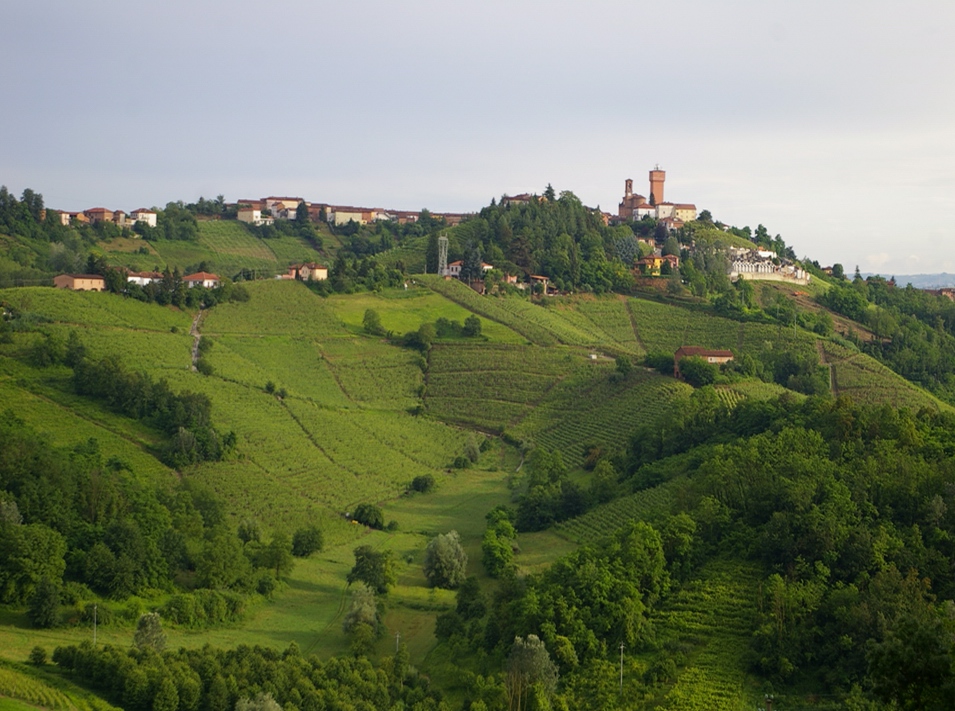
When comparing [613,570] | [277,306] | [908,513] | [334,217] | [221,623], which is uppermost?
[334,217]

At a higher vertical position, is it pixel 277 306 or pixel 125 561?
pixel 277 306

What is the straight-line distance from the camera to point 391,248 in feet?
366

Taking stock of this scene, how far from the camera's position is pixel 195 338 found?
6619cm

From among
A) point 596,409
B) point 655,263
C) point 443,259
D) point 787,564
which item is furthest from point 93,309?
point 655,263

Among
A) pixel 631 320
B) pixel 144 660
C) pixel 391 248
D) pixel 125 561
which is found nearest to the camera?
pixel 144 660

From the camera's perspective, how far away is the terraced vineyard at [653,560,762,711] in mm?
28672

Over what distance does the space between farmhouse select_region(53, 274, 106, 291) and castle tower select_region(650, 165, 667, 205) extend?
68.9 meters

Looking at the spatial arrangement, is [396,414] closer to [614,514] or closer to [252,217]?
[614,514]

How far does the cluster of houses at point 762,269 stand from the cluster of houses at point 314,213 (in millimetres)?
39559

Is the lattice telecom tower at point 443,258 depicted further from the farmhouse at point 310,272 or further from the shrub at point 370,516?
the shrub at point 370,516

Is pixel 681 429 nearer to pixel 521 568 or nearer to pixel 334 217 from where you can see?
pixel 521 568

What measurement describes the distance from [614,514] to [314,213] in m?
92.5

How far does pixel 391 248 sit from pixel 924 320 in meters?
51.4

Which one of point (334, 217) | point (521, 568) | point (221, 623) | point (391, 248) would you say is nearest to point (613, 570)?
point (521, 568)
